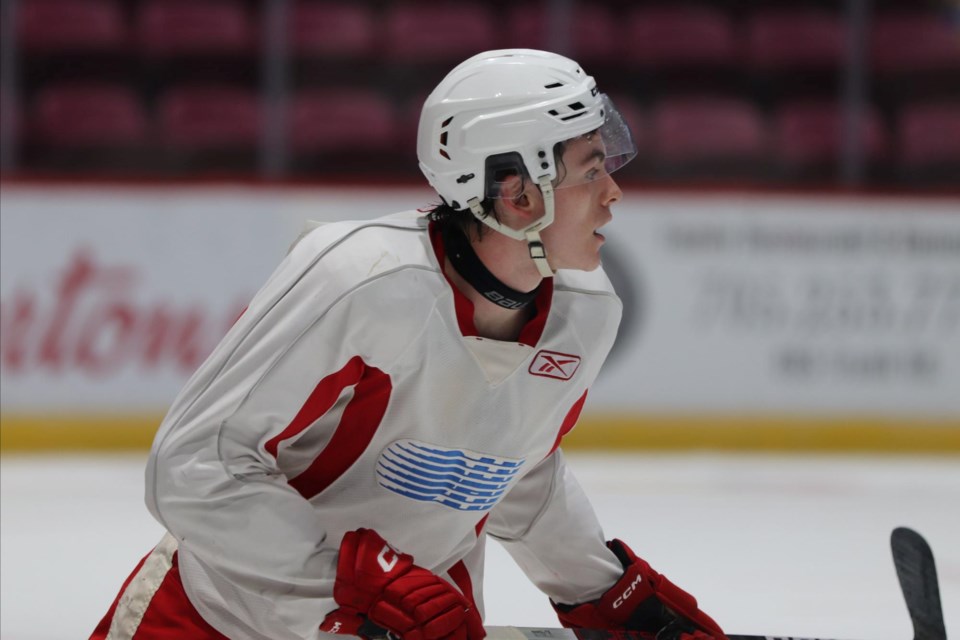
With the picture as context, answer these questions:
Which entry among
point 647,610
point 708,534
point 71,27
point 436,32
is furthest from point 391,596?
point 71,27

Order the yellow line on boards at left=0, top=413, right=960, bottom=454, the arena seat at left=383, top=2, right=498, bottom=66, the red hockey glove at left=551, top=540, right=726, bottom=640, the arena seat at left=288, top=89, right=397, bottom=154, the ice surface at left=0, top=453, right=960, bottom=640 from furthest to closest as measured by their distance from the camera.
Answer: the arena seat at left=383, top=2, right=498, bottom=66 < the arena seat at left=288, top=89, right=397, bottom=154 < the yellow line on boards at left=0, top=413, right=960, bottom=454 < the ice surface at left=0, top=453, right=960, bottom=640 < the red hockey glove at left=551, top=540, right=726, bottom=640

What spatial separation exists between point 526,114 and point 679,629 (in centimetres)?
84

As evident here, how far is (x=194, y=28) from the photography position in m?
5.69

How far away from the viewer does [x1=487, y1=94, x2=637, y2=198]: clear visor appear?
1.75m

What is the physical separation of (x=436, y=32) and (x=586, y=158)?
4.03 m

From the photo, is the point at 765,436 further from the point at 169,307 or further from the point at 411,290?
the point at 411,290

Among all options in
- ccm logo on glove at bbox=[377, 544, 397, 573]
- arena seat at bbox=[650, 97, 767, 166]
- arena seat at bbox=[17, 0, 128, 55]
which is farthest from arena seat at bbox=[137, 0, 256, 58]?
ccm logo on glove at bbox=[377, 544, 397, 573]

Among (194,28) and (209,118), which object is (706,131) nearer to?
(209,118)

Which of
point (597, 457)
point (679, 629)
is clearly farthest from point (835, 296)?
point (679, 629)

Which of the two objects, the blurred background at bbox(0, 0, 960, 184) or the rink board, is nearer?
the rink board

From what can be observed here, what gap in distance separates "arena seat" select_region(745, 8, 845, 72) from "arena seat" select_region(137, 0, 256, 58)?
2305 mm

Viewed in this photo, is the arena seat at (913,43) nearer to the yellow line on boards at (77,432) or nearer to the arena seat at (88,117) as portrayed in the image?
the arena seat at (88,117)

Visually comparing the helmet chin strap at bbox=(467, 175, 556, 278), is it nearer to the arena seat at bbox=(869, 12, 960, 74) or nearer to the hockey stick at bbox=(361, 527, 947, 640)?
the hockey stick at bbox=(361, 527, 947, 640)

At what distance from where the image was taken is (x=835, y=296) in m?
5.29
